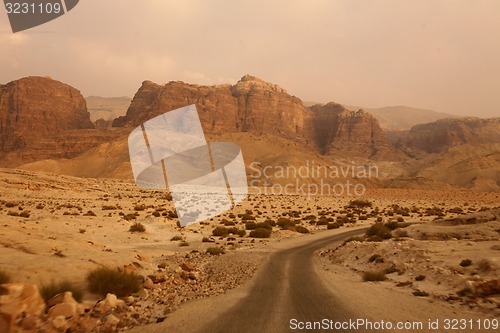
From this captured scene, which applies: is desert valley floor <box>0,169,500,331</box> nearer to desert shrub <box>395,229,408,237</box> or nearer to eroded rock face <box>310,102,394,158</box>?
desert shrub <box>395,229,408,237</box>

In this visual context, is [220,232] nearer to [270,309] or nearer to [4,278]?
[270,309]

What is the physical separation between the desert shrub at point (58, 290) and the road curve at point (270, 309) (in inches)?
85.2

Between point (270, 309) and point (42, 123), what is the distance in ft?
539

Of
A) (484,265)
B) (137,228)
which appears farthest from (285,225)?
(484,265)

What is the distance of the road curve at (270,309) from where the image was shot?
6887 millimetres

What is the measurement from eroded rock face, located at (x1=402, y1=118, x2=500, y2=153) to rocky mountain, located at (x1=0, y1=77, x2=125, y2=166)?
152974 mm

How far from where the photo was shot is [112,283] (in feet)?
29.8

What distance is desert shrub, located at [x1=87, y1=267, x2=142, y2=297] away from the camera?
8.85 meters

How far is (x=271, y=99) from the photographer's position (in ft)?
558

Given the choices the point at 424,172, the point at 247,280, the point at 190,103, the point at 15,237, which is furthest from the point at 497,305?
the point at 190,103

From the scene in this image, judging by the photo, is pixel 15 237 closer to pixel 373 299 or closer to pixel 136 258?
pixel 136 258

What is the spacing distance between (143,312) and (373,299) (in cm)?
578

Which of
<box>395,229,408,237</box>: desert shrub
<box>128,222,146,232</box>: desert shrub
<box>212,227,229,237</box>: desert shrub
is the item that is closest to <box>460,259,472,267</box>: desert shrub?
<box>395,229,408,237</box>: desert shrub

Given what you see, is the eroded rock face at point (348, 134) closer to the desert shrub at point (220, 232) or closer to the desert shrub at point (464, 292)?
the desert shrub at point (220, 232)
